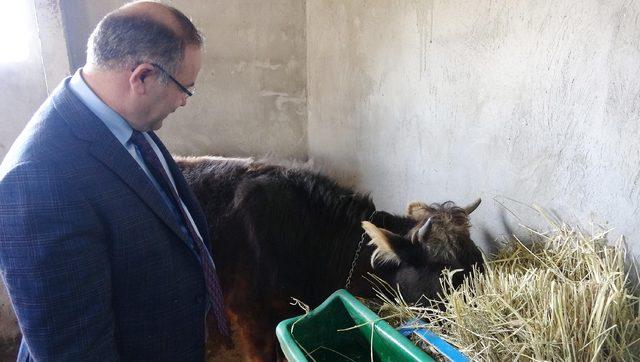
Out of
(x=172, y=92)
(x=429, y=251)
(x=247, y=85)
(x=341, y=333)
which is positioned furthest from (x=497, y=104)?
(x=247, y=85)

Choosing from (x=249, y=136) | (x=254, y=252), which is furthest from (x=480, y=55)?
(x=249, y=136)

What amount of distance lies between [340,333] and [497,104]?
1.31 metres

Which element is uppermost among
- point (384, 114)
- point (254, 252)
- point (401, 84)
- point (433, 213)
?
point (401, 84)

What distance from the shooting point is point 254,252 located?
2.65 m

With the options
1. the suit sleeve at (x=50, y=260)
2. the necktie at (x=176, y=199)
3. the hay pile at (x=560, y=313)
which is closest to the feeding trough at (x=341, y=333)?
the hay pile at (x=560, y=313)

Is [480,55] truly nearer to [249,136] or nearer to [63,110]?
[63,110]

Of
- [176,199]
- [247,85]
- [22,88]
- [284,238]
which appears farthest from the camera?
[247,85]

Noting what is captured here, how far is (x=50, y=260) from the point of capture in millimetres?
1195

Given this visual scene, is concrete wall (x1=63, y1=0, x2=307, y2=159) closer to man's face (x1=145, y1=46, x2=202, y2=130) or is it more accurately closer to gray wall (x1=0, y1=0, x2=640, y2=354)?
gray wall (x1=0, y1=0, x2=640, y2=354)

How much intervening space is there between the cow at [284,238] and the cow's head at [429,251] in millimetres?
50

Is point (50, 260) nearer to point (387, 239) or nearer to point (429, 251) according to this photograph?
point (387, 239)

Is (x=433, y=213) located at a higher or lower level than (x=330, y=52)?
lower

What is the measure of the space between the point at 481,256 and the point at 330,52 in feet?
7.95

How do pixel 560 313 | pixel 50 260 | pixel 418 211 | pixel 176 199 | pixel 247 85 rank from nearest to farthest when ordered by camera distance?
pixel 50 260 → pixel 560 313 → pixel 176 199 → pixel 418 211 → pixel 247 85
